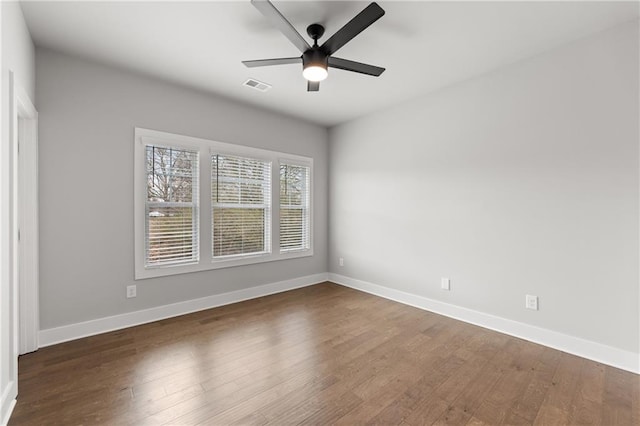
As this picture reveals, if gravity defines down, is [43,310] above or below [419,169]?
below

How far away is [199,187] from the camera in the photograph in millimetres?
3594

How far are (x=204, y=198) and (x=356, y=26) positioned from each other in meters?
2.67

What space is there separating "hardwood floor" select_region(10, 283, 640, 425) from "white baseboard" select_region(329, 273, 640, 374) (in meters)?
0.10

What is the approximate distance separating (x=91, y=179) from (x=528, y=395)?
→ 4.27m

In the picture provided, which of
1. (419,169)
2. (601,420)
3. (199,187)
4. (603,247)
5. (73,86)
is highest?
(73,86)

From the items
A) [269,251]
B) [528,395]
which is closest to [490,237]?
[528,395]

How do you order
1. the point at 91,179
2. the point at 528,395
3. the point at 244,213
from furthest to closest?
the point at 244,213 < the point at 91,179 < the point at 528,395

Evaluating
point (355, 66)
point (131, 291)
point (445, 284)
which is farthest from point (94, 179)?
point (445, 284)

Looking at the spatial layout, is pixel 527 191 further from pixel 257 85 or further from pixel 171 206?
pixel 171 206

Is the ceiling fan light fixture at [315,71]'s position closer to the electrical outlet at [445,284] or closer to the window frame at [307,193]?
the window frame at [307,193]

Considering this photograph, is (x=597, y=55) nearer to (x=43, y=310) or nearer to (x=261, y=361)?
(x=261, y=361)

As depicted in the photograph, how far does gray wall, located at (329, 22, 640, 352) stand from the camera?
93.0 inches

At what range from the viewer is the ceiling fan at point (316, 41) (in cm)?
185

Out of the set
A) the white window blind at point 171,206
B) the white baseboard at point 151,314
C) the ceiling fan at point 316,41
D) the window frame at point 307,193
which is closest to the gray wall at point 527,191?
the window frame at point 307,193
